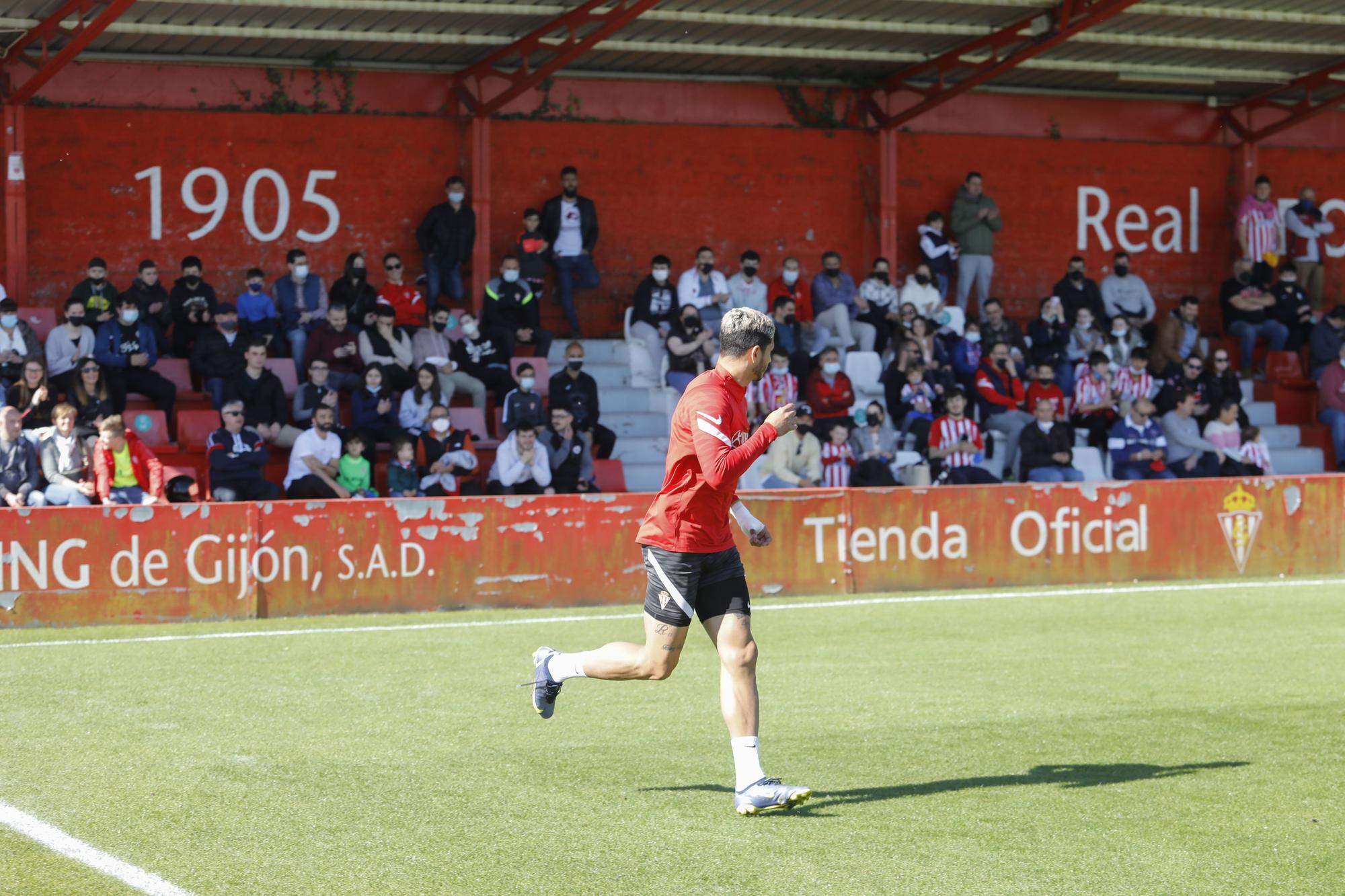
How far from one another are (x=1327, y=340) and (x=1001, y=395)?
5685 millimetres

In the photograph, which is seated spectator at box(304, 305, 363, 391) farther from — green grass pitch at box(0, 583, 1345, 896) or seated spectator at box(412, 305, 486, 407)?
green grass pitch at box(0, 583, 1345, 896)

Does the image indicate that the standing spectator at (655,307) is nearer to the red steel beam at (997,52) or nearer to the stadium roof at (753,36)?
the stadium roof at (753,36)

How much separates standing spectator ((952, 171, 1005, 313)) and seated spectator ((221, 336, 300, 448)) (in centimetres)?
981

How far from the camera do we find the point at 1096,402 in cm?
2094

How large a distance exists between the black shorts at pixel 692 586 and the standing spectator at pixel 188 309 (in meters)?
12.6

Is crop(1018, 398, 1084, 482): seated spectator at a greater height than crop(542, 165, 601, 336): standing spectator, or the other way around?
crop(542, 165, 601, 336): standing spectator

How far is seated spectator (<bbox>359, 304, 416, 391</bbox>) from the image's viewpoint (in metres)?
18.5

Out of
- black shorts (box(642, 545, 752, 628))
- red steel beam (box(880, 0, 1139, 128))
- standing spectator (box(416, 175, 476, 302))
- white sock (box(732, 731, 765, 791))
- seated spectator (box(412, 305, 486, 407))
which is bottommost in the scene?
white sock (box(732, 731, 765, 791))

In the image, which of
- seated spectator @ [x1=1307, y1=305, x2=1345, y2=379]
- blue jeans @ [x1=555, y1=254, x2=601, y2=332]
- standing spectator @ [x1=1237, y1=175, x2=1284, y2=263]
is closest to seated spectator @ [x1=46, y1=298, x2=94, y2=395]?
blue jeans @ [x1=555, y1=254, x2=601, y2=332]

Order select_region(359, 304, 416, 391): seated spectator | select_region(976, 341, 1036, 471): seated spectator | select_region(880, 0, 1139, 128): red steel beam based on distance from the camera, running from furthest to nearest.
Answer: select_region(976, 341, 1036, 471): seated spectator
select_region(880, 0, 1139, 128): red steel beam
select_region(359, 304, 416, 391): seated spectator

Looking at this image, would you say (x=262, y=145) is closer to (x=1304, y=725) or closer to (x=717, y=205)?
(x=717, y=205)

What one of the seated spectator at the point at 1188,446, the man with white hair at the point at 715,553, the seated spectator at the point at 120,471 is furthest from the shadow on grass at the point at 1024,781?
the seated spectator at the point at 1188,446

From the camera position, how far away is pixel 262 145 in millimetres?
Result: 20875

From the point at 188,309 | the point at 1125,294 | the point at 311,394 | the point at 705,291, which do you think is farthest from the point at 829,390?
the point at 188,309
